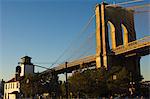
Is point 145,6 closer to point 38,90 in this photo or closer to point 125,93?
point 125,93

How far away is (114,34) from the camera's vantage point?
84.3 meters

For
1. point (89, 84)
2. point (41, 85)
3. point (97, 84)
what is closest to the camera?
point (89, 84)

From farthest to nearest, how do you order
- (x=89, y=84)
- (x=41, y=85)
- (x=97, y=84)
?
(x=41, y=85) → (x=97, y=84) → (x=89, y=84)

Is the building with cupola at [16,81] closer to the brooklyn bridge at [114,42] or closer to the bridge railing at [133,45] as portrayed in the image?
the brooklyn bridge at [114,42]

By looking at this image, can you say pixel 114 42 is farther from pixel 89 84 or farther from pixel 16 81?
pixel 16 81

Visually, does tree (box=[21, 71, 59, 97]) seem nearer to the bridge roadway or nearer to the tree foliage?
the bridge roadway

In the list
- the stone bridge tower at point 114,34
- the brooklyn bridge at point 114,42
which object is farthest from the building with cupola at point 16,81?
the stone bridge tower at point 114,34

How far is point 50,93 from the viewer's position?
85938 millimetres

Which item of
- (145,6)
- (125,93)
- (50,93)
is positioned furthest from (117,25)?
(125,93)

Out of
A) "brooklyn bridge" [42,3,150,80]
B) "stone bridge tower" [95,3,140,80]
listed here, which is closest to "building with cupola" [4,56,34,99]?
"brooklyn bridge" [42,3,150,80]

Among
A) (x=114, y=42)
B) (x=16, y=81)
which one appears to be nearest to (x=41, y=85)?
(x=114, y=42)

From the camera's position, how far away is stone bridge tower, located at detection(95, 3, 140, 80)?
79.3 metres

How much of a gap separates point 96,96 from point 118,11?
3782cm

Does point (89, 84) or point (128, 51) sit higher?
point (128, 51)
